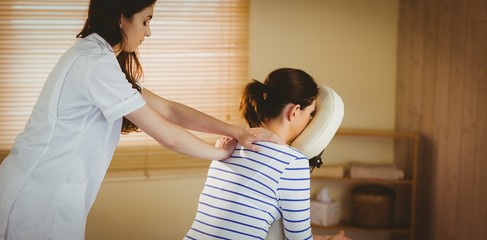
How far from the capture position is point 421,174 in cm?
387

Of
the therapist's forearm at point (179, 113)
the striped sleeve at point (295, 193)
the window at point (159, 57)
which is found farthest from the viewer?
the window at point (159, 57)

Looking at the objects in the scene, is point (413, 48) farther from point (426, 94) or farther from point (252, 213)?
point (252, 213)

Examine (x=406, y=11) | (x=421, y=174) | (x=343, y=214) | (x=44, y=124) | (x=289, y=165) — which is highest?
(x=406, y=11)

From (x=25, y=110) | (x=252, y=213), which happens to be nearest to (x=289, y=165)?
(x=252, y=213)

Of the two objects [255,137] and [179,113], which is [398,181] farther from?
[255,137]

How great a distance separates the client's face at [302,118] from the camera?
201cm

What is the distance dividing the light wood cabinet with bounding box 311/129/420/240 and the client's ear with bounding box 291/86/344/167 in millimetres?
1918

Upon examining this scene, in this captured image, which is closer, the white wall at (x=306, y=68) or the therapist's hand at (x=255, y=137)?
the therapist's hand at (x=255, y=137)

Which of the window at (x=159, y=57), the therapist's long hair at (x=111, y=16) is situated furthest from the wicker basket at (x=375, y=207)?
the therapist's long hair at (x=111, y=16)

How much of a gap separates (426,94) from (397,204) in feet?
2.41

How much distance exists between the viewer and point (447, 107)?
360cm

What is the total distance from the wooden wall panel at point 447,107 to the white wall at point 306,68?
0.37 ft

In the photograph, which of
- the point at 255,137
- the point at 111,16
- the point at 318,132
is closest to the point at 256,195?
the point at 255,137

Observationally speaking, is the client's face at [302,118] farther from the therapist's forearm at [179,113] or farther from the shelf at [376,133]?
the shelf at [376,133]
